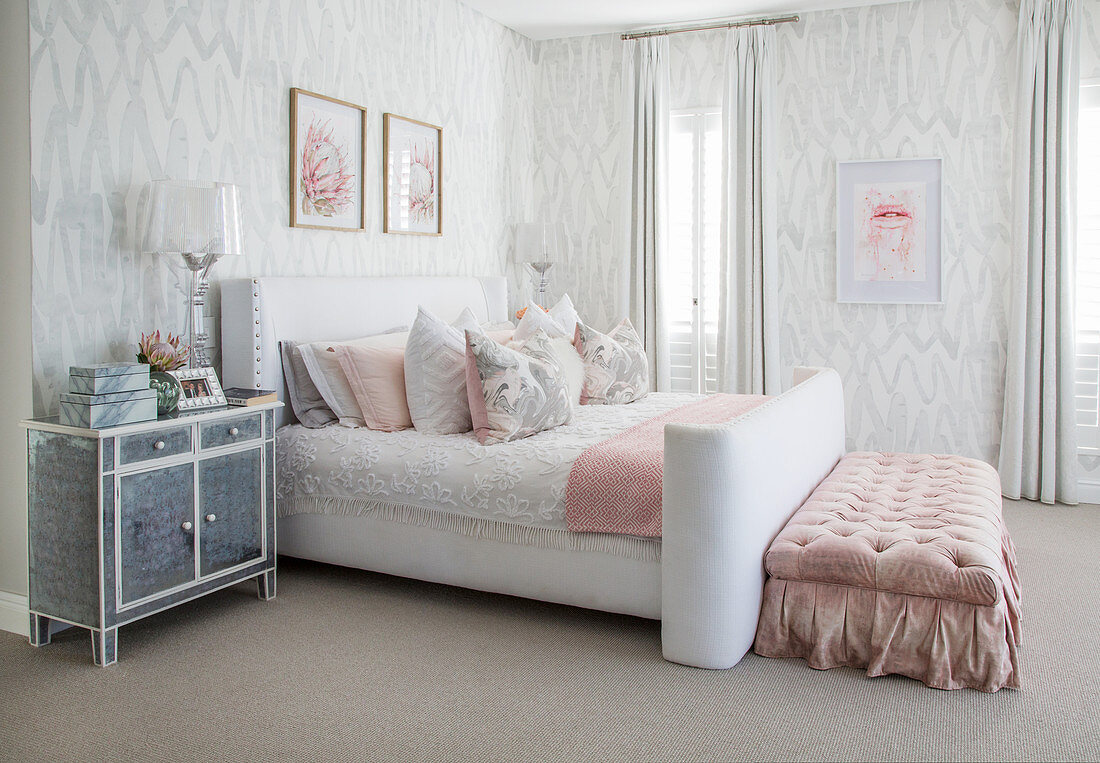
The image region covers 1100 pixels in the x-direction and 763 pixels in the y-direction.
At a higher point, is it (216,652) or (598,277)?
(598,277)

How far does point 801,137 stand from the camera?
5.23 meters

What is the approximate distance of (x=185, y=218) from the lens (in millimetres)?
3043

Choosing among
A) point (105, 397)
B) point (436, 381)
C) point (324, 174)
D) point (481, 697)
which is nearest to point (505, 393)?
point (436, 381)

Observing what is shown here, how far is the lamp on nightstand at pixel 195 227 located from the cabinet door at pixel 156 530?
20.9 inches

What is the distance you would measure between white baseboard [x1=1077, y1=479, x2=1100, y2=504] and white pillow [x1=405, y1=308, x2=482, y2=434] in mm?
3357

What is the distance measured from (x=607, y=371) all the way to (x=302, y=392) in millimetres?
1413

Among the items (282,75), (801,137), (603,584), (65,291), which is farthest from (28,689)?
(801,137)

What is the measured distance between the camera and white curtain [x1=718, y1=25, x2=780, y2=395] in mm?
5227

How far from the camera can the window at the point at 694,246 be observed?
18.0 ft

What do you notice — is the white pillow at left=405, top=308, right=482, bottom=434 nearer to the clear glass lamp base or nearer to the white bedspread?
the white bedspread

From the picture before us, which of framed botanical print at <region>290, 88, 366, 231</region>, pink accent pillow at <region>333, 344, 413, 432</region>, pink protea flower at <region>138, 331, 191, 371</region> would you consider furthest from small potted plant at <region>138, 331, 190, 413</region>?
framed botanical print at <region>290, 88, 366, 231</region>

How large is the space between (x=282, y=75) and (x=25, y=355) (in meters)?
1.62

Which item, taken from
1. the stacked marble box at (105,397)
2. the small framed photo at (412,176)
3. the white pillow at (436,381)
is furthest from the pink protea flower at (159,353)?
the small framed photo at (412,176)

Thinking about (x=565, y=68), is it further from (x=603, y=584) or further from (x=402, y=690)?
(x=402, y=690)
